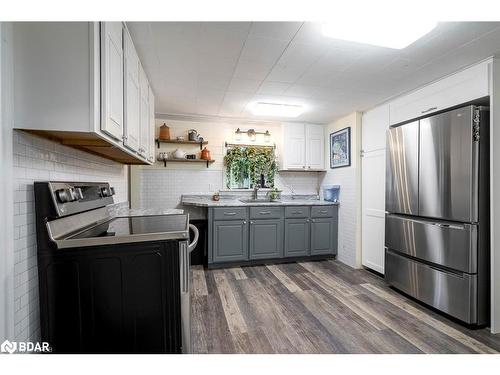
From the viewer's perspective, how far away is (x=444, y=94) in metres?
2.17

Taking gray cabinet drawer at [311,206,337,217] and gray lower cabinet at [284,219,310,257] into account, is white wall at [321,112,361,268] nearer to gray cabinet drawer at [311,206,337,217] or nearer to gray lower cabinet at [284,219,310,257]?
gray cabinet drawer at [311,206,337,217]

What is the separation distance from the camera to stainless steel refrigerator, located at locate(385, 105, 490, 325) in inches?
73.5

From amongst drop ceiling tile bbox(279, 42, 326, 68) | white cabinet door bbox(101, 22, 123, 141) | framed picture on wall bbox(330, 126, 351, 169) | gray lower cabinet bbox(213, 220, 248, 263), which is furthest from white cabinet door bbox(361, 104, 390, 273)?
white cabinet door bbox(101, 22, 123, 141)

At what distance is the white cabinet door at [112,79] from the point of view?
1.07m

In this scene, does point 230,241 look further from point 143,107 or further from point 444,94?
point 444,94

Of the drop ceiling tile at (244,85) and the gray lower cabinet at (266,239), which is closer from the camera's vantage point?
the drop ceiling tile at (244,85)

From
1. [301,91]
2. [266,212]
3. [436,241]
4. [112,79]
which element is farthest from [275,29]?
[266,212]

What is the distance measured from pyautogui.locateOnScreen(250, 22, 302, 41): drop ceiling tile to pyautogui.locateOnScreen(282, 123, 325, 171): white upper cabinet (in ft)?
7.42

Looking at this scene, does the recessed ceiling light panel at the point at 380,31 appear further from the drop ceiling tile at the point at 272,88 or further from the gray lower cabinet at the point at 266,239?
the gray lower cabinet at the point at 266,239

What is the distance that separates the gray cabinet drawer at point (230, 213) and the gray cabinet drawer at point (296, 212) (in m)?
0.65

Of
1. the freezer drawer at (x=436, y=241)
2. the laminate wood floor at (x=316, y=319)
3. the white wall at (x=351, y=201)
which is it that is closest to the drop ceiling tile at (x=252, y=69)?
the white wall at (x=351, y=201)

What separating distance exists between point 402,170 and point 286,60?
1.61 metres

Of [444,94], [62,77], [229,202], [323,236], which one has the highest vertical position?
[444,94]

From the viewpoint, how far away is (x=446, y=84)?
217 centimetres
